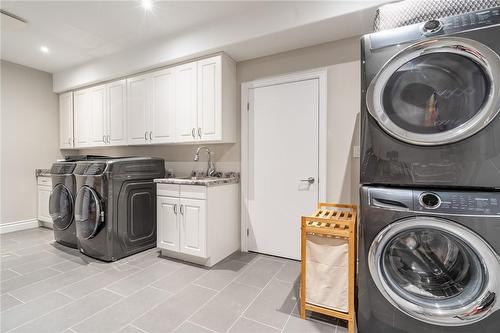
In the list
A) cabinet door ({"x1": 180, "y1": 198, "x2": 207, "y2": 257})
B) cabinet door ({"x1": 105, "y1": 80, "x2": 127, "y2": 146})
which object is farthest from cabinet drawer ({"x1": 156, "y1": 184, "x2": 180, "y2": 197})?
cabinet door ({"x1": 105, "y1": 80, "x2": 127, "y2": 146})

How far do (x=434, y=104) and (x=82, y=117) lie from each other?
4565mm

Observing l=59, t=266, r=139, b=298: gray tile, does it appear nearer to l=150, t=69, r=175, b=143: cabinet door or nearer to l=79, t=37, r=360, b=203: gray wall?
l=150, t=69, r=175, b=143: cabinet door

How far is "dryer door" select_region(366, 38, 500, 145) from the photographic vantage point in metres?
1.11

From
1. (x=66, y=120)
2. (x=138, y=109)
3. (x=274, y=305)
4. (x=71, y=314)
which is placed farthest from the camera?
(x=66, y=120)

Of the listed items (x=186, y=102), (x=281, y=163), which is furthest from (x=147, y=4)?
(x=281, y=163)

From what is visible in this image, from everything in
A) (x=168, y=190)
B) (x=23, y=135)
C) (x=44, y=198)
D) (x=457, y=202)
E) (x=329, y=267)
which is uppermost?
(x=23, y=135)

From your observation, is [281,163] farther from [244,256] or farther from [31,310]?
[31,310]

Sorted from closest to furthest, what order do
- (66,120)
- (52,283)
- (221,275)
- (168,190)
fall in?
(52,283) < (221,275) < (168,190) < (66,120)

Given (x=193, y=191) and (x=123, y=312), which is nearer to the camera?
(x=123, y=312)

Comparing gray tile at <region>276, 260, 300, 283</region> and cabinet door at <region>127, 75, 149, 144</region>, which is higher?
cabinet door at <region>127, 75, 149, 144</region>

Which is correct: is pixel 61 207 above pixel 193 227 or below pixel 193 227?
above

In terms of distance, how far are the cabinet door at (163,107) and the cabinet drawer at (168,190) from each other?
66cm

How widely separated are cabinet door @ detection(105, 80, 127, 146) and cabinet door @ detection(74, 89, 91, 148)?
1.73 ft

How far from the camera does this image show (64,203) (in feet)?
9.39
